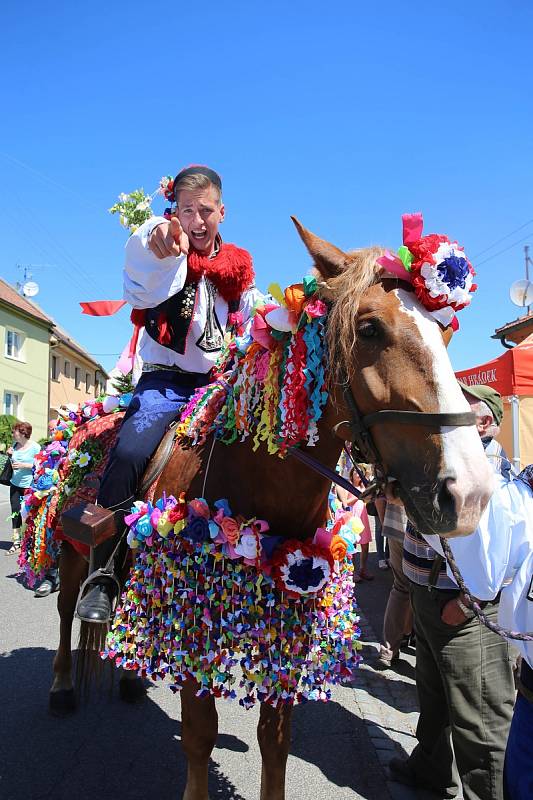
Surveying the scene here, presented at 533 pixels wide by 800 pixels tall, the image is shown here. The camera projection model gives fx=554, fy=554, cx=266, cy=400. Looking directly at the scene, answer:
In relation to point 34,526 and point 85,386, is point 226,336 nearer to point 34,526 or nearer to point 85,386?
point 34,526

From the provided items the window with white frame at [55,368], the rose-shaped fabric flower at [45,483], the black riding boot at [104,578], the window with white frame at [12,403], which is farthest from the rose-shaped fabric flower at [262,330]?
the window with white frame at [55,368]

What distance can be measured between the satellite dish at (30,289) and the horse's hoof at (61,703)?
3108 cm

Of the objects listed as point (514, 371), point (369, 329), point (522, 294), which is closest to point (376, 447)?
point (369, 329)

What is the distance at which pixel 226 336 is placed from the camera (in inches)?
108

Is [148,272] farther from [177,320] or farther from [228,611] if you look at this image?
[228,611]

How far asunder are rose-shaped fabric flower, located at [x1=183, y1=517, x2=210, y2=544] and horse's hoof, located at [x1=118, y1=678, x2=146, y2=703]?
2414 mm

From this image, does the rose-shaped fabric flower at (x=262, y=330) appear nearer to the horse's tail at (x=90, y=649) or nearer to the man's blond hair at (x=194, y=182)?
the man's blond hair at (x=194, y=182)

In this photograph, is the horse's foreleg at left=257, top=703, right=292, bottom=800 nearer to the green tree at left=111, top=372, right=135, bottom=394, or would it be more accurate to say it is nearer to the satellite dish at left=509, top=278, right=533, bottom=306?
the green tree at left=111, top=372, right=135, bottom=394

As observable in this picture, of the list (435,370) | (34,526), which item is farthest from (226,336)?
(34,526)

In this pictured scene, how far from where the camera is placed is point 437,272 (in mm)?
1678

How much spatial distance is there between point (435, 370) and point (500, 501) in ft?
1.54

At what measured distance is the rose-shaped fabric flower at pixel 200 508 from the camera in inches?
84.4

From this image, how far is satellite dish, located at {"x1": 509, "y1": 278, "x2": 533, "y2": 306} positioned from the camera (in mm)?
10195

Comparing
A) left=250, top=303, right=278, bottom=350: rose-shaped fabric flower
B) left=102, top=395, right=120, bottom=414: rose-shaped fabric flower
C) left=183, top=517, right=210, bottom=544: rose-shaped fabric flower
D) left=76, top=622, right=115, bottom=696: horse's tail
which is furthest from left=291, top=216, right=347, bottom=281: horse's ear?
left=76, top=622, right=115, bottom=696: horse's tail
